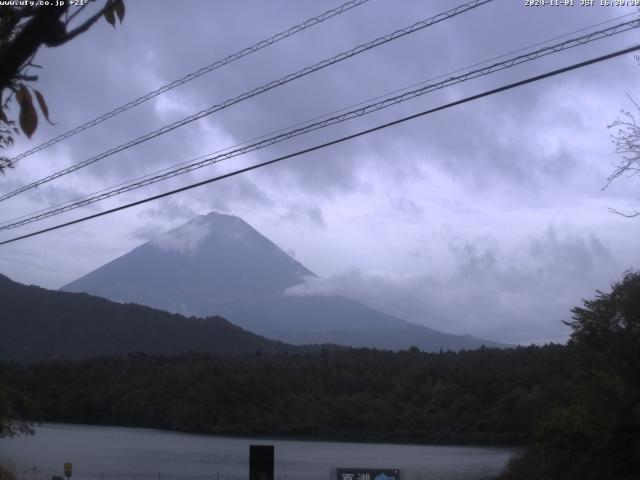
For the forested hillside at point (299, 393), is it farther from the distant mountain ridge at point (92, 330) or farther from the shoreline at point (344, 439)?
the distant mountain ridge at point (92, 330)

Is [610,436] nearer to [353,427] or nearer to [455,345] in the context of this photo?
[353,427]

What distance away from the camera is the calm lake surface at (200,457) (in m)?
36.6

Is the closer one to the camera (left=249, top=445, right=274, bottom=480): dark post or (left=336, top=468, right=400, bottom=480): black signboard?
(left=249, top=445, right=274, bottom=480): dark post

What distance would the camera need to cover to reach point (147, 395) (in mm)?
73938

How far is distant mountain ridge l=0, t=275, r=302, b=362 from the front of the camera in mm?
88062

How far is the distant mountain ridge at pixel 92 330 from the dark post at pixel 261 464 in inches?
2885

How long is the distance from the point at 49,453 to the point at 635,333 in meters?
34.5

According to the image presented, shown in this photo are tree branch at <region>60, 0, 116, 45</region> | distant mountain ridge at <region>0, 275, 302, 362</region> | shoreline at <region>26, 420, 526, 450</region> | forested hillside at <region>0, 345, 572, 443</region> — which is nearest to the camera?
tree branch at <region>60, 0, 116, 45</region>

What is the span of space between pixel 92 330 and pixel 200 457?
57.3 meters

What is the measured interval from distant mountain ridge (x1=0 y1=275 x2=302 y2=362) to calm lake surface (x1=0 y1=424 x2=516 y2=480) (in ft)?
91.2

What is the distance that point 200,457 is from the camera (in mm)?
44688

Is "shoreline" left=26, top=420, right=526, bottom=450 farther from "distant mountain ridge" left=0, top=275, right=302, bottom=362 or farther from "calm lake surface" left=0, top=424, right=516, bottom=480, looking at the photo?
"distant mountain ridge" left=0, top=275, right=302, bottom=362

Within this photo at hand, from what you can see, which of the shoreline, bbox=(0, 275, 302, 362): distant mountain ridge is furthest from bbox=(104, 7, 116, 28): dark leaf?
bbox=(0, 275, 302, 362): distant mountain ridge

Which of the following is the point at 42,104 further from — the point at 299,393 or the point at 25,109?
the point at 299,393
